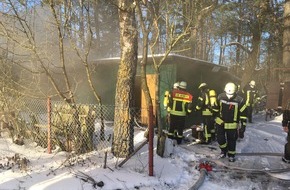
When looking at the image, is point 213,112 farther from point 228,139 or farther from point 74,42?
point 74,42

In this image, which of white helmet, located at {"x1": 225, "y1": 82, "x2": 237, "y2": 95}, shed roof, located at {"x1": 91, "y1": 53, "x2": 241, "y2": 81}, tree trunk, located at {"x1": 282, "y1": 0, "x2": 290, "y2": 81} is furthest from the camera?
tree trunk, located at {"x1": 282, "y1": 0, "x2": 290, "y2": 81}

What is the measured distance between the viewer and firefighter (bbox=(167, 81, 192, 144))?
334 inches

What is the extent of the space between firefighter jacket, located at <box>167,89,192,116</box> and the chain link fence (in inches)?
85.8

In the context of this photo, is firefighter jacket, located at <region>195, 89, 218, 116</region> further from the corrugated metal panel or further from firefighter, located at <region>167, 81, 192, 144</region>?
the corrugated metal panel

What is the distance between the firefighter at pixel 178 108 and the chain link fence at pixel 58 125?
206 centimetres

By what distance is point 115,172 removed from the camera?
5.46 metres

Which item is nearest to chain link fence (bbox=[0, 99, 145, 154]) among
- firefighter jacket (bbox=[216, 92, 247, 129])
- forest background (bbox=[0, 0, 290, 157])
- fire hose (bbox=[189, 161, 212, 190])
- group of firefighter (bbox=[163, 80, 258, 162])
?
forest background (bbox=[0, 0, 290, 157])

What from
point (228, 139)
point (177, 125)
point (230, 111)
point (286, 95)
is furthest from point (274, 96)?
point (177, 125)

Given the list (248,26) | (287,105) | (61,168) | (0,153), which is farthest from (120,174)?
(248,26)

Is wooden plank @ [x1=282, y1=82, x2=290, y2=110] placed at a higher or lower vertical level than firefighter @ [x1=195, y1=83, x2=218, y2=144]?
higher

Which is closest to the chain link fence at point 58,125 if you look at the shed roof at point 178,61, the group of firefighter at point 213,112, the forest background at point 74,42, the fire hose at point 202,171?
the forest background at point 74,42

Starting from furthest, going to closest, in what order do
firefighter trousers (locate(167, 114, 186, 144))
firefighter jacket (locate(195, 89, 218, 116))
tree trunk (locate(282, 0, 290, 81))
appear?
1. tree trunk (locate(282, 0, 290, 81))
2. firefighter trousers (locate(167, 114, 186, 144))
3. firefighter jacket (locate(195, 89, 218, 116))

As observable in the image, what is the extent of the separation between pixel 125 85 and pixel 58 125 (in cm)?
204

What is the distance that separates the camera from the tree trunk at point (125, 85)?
246 inches
